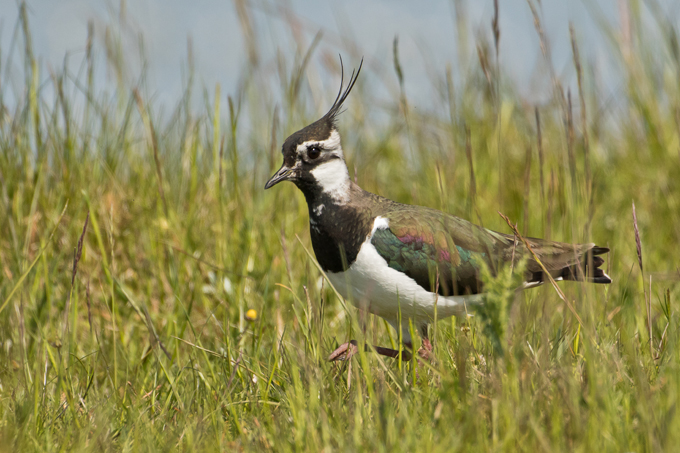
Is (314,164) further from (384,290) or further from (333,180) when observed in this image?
(384,290)

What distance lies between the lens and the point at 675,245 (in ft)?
17.0

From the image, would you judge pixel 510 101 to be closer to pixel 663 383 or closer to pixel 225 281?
pixel 225 281

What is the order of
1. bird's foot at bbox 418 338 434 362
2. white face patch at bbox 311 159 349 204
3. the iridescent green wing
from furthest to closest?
white face patch at bbox 311 159 349 204
the iridescent green wing
bird's foot at bbox 418 338 434 362

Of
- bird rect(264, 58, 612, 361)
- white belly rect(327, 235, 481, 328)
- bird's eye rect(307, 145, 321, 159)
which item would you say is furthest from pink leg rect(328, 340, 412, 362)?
bird's eye rect(307, 145, 321, 159)

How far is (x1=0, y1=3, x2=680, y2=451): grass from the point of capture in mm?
2344

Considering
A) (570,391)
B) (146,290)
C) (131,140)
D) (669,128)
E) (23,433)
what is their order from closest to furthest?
(570,391)
(23,433)
(146,290)
(131,140)
(669,128)

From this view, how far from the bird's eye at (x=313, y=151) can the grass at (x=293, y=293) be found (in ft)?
0.89

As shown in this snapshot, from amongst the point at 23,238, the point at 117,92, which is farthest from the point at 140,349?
the point at 117,92

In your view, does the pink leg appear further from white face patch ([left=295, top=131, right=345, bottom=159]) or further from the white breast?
white face patch ([left=295, top=131, right=345, bottom=159])

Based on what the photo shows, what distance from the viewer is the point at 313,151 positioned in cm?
375

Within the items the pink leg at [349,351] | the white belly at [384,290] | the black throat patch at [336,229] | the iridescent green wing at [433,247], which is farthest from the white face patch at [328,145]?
the pink leg at [349,351]

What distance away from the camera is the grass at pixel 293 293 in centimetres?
234

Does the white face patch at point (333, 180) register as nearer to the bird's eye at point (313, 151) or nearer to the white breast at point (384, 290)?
Answer: the bird's eye at point (313, 151)

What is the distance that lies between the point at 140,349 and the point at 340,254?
5.36 ft
